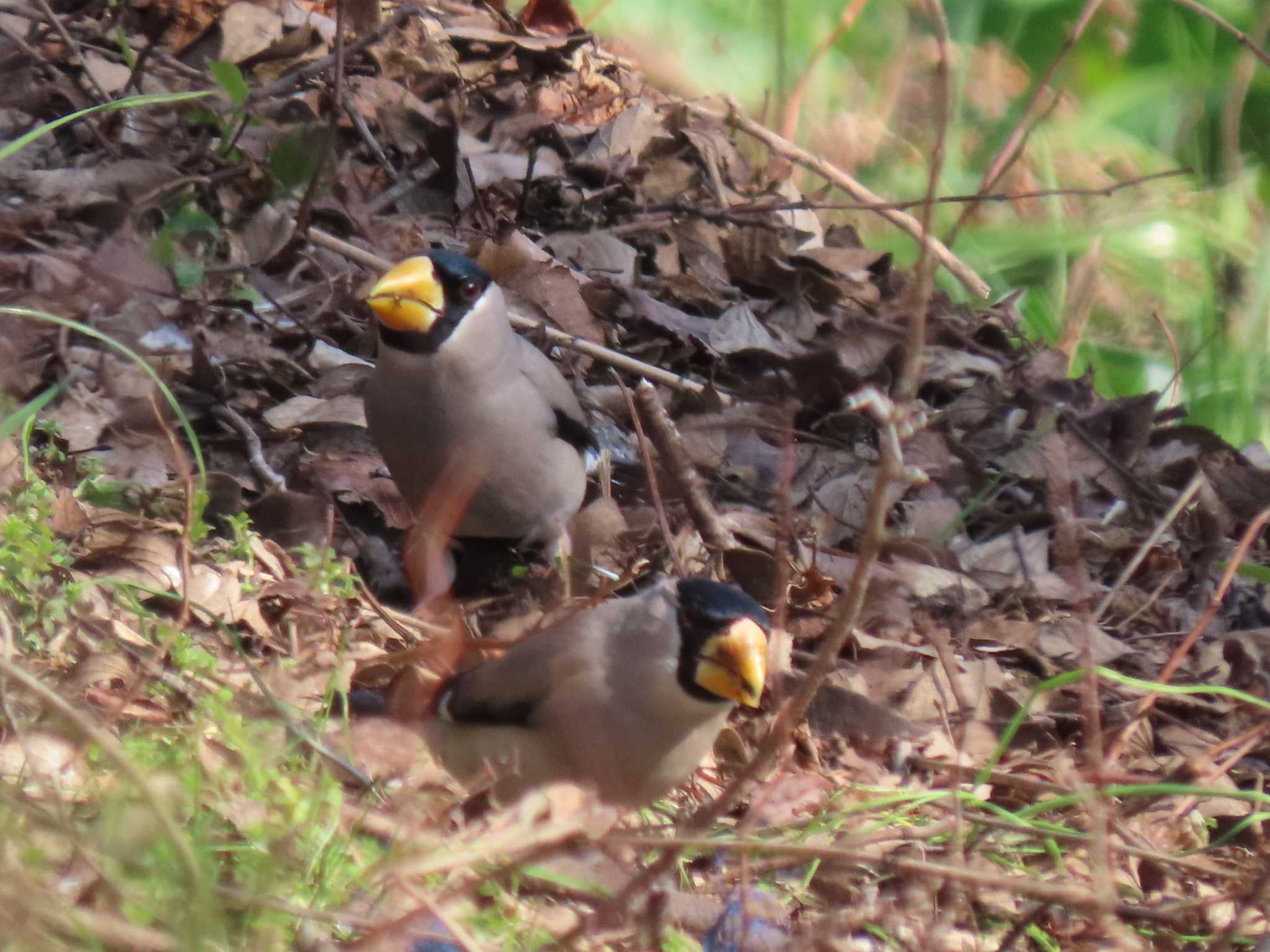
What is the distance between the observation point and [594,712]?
3.24 meters

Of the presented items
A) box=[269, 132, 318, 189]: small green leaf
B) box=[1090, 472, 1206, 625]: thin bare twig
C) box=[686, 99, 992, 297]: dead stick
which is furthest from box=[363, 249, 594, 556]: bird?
box=[686, 99, 992, 297]: dead stick

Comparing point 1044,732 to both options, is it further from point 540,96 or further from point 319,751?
point 540,96

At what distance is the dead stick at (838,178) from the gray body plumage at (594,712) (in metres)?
2.78

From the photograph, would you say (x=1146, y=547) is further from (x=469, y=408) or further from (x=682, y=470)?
(x=469, y=408)

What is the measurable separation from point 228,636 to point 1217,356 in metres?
4.24

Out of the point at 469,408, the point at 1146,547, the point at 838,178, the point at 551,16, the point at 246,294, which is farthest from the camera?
the point at 551,16

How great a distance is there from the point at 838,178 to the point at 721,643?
3.34 m

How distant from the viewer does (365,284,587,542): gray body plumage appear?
4371 millimetres

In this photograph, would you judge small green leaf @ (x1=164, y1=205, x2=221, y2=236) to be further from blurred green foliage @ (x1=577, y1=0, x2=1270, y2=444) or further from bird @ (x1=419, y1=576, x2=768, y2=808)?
blurred green foliage @ (x1=577, y1=0, x2=1270, y2=444)

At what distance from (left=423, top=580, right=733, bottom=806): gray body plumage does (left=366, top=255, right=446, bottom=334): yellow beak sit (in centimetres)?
127

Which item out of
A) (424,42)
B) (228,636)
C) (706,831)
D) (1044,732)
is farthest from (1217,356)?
(228,636)

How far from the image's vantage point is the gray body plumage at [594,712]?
3.17 metres

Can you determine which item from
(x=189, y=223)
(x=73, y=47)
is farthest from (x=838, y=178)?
(x=73, y=47)

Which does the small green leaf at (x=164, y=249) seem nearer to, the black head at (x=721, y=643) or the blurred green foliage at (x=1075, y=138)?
the black head at (x=721, y=643)
